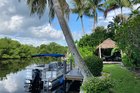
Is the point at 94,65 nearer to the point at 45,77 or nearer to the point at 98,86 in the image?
the point at 45,77

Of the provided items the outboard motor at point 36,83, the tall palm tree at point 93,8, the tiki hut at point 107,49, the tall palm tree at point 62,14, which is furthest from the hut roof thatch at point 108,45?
the tall palm tree at point 62,14

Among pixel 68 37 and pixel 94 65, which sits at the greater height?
pixel 68 37

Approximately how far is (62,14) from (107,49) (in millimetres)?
28998

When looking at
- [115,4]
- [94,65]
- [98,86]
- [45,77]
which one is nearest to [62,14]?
[98,86]

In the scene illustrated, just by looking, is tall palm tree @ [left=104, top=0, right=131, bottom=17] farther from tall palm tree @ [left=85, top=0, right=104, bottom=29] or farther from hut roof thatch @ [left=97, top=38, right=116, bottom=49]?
tall palm tree @ [left=85, top=0, right=104, bottom=29]

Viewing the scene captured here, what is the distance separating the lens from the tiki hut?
39.9m

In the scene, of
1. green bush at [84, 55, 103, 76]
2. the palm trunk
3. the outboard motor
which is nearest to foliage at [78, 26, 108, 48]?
the outboard motor

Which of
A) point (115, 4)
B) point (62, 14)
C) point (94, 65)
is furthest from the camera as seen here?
point (115, 4)

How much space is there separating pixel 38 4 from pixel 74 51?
406cm

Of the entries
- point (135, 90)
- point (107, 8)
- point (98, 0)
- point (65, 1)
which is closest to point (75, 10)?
point (98, 0)

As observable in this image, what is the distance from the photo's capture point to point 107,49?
43844mm

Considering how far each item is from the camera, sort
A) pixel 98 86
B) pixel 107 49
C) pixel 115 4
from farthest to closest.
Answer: pixel 107 49 < pixel 115 4 < pixel 98 86

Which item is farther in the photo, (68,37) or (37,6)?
(37,6)

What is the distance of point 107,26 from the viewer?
4759 cm
